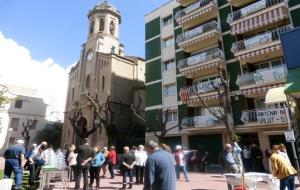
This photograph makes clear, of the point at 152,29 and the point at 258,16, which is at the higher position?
the point at 152,29

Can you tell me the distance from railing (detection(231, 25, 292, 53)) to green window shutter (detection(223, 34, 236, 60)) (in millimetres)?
1185

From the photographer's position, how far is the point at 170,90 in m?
27.6

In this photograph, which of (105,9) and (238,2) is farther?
(105,9)

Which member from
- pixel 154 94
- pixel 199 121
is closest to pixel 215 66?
pixel 199 121

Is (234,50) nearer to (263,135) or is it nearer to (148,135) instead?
(263,135)

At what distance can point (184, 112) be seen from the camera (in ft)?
82.9

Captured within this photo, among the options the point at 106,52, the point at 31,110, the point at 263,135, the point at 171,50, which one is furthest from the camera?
the point at 31,110

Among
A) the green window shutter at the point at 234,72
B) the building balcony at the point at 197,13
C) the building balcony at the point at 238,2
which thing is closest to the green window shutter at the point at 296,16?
the building balcony at the point at 238,2

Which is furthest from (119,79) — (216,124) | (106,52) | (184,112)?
(216,124)

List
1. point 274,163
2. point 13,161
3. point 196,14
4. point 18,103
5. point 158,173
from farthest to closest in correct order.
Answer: point 18,103, point 196,14, point 13,161, point 274,163, point 158,173

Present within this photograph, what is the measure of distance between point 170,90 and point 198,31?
6404mm

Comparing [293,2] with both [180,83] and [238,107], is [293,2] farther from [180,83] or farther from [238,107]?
[180,83]

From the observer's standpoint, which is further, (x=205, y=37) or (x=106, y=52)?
(x=106, y=52)

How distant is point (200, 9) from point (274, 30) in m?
7.88
